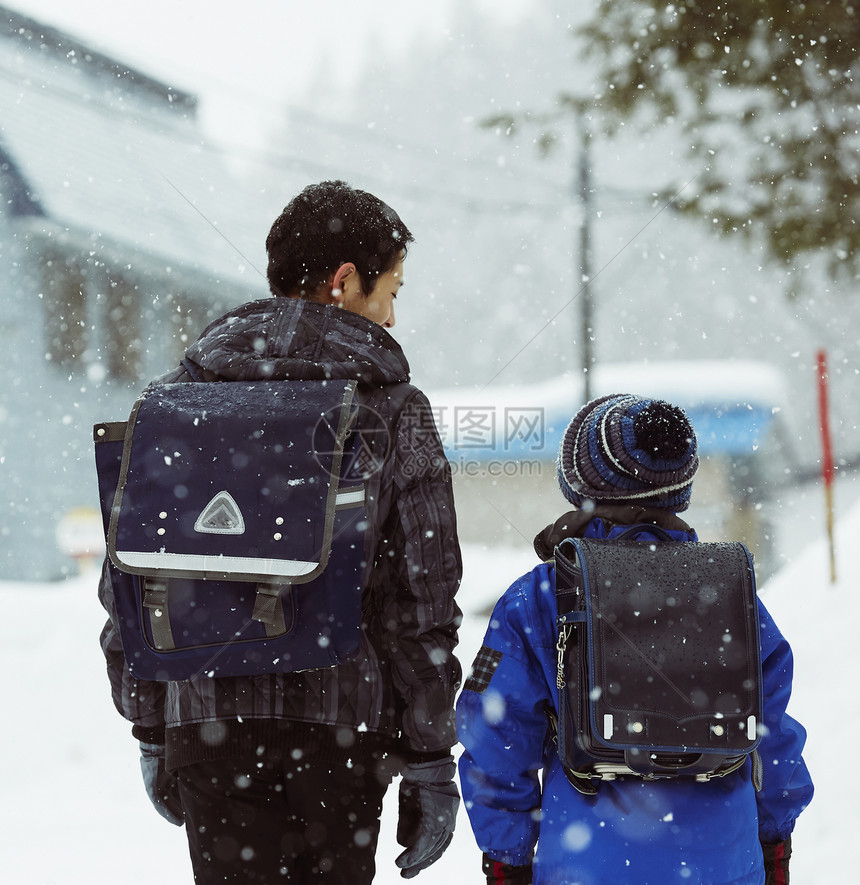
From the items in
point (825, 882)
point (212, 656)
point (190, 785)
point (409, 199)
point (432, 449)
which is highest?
point (409, 199)

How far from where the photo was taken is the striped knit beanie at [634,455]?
1649 mm

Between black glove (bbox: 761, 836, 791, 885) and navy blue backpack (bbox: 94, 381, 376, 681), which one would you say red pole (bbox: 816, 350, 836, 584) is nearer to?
black glove (bbox: 761, 836, 791, 885)

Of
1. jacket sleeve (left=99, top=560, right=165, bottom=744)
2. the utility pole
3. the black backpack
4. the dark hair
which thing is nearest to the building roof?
the utility pole

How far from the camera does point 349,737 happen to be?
59.6 inches

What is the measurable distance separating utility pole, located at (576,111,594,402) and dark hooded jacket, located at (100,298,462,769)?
8199 millimetres

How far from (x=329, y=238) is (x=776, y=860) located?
1.57m

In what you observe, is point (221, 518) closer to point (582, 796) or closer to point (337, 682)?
point (337, 682)

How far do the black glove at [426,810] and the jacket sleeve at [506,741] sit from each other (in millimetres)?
38

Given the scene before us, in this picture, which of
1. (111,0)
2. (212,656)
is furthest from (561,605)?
(111,0)

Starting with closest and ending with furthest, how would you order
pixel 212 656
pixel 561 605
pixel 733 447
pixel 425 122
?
pixel 212 656, pixel 561 605, pixel 733 447, pixel 425 122

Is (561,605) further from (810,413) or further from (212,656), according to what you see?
(810,413)

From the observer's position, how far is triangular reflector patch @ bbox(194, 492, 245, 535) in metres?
1.47

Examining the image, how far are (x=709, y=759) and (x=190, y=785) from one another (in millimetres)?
942

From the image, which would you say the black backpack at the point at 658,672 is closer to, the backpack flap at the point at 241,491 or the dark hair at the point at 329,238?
the backpack flap at the point at 241,491
